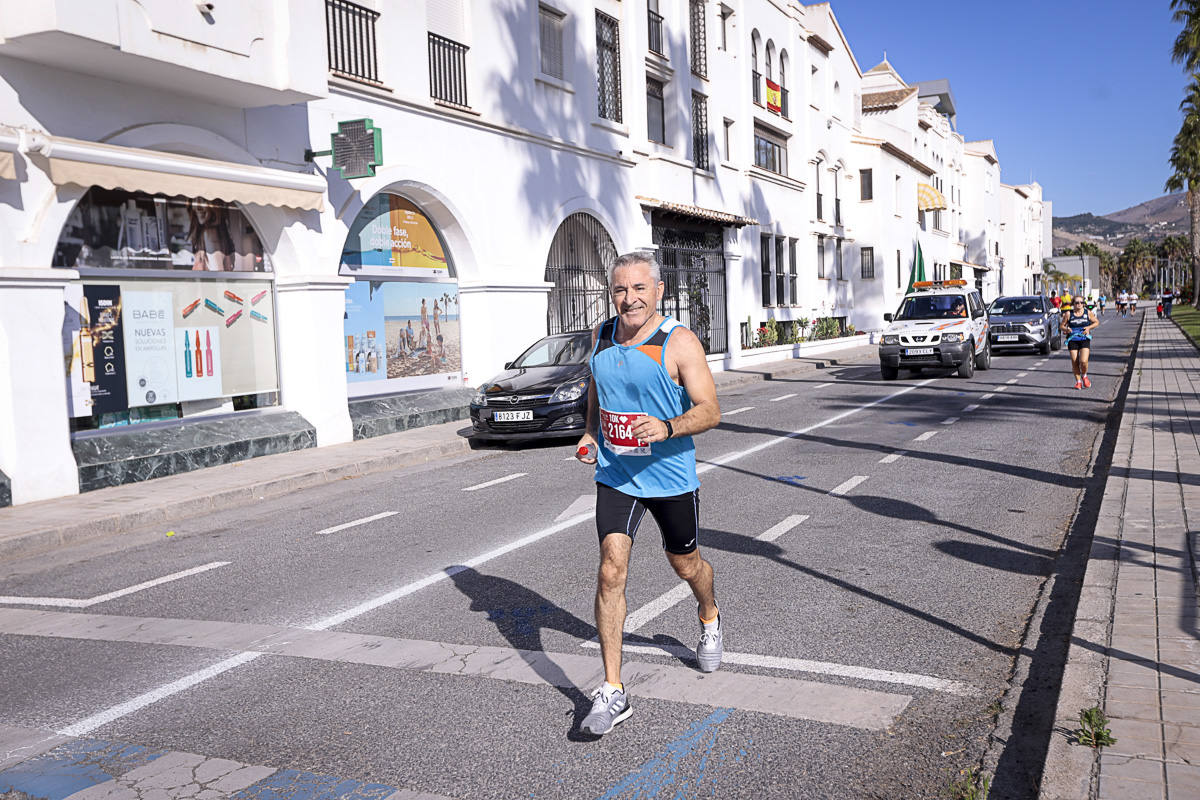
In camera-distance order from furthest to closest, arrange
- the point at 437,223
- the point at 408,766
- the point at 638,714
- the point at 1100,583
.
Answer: the point at 437,223 → the point at 1100,583 → the point at 638,714 → the point at 408,766

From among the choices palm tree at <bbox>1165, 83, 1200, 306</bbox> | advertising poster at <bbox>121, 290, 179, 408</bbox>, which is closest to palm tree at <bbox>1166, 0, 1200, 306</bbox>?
palm tree at <bbox>1165, 83, 1200, 306</bbox>

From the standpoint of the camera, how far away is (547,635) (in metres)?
5.29

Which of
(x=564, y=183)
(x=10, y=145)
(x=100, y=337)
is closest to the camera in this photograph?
(x=10, y=145)

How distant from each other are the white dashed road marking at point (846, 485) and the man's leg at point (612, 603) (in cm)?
546

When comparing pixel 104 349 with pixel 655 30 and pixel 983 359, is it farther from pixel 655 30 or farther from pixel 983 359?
pixel 983 359

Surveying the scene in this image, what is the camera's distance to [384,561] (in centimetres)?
733

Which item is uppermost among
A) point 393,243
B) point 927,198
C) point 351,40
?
point 927,198

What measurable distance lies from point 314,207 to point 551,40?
953 centimetres

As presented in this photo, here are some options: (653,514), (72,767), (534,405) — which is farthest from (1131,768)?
(534,405)

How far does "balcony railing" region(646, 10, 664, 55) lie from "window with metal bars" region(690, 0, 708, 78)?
9.22 feet

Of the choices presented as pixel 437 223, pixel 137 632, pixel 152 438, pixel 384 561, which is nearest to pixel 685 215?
pixel 437 223

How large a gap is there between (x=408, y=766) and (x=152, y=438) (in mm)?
9315

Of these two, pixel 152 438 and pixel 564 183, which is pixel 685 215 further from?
pixel 152 438

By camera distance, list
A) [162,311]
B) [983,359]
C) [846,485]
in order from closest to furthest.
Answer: [846,485]
[162,311]
[983,359]
